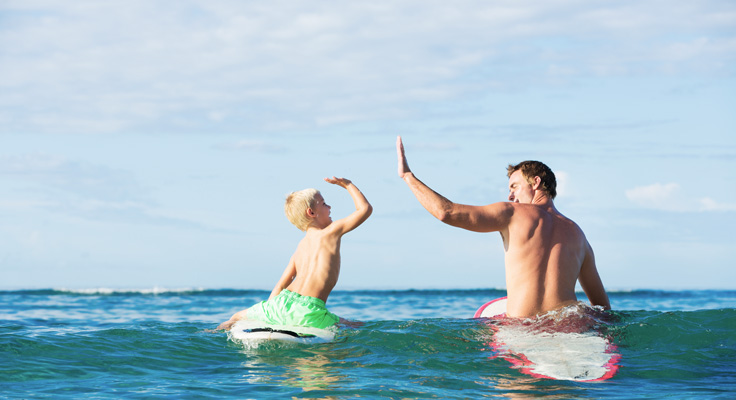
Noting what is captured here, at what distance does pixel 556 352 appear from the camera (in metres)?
6.12

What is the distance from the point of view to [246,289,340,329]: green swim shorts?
7297 millimetres

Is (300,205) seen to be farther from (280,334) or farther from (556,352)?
(556,352)

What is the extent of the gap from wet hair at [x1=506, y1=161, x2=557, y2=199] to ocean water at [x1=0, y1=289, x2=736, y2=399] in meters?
1.48

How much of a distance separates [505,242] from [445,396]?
5.95ft

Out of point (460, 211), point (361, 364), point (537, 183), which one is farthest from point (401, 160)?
point (361, 364)

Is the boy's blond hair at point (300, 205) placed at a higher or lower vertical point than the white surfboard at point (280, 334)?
higher

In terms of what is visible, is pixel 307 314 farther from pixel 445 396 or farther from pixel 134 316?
pixel 134 316

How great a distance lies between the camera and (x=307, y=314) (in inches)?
287

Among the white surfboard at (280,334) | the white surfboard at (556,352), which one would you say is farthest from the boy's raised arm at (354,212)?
the white surfboard at (556,352)

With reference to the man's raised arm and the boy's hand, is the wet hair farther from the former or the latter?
the boy's hand

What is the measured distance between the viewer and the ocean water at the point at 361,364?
5.40 metres

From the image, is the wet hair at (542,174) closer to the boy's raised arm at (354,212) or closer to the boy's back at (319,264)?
the boy's raised arm at (354,212)

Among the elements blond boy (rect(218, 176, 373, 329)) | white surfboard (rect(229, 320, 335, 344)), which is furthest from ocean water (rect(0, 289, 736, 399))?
blond boy (rect(218, 176, 373, 329))

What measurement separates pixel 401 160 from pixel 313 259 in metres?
1.69
